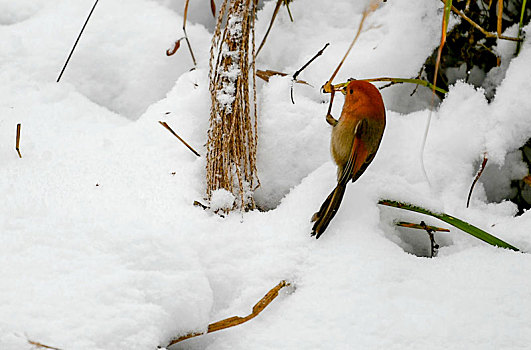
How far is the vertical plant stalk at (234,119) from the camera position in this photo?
0.94 meters

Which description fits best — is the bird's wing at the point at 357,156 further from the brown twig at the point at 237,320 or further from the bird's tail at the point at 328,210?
the brown twig at the point at 237,320

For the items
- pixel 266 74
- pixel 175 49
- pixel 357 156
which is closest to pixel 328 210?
pixel 357 156

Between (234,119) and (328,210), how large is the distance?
11.1 inches

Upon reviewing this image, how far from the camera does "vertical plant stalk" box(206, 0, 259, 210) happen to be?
94cm

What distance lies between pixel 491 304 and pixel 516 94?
0.48m

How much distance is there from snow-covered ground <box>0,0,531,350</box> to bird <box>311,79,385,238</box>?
0.14 ft

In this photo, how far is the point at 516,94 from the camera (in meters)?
0.96

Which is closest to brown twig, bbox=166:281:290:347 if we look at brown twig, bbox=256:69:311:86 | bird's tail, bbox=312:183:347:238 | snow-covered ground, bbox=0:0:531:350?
snow-covered ground, bbox=0:0:531:350

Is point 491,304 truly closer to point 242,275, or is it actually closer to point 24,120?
point 242,275

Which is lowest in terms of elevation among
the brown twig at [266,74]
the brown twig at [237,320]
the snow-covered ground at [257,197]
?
the brown twig at [237,320]

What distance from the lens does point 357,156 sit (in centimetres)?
80

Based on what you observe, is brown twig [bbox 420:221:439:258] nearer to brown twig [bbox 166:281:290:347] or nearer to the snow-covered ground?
the snow-covered ground

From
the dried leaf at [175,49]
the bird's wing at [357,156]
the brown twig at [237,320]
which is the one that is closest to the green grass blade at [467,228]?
the bird's wing at [357,156]

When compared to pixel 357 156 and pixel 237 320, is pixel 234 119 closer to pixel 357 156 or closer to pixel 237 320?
pixel 357 156
